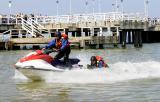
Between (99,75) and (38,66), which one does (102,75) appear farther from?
(38,66)

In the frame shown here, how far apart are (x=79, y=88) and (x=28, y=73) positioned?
213cm

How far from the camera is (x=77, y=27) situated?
54.1 metres

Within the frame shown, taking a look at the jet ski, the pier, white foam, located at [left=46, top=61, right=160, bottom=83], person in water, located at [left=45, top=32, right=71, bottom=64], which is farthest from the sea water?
the pier

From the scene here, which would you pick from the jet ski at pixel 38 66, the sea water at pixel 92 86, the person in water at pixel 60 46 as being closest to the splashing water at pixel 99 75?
the sea water at pixel 92 86

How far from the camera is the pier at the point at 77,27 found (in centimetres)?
4856

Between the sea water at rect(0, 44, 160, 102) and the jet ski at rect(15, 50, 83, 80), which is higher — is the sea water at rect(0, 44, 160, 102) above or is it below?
below

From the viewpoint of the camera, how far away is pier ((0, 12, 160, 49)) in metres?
48.6

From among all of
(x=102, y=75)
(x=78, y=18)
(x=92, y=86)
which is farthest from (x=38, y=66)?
(x=78, y=18)

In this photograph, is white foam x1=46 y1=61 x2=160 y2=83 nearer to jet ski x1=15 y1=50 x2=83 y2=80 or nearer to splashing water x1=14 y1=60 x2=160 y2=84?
splashing water x1=14 y1=60 x2=160 y2=84

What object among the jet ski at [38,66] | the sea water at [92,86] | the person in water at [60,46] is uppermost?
the person in water at [60,46]

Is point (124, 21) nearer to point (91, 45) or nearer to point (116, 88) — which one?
point (91, 45)

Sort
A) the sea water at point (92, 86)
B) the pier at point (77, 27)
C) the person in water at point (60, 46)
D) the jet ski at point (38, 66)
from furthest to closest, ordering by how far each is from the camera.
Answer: the pier at point (77, 27)
the person in water at point (60, 46)
the jet ski at point (38, 66)
the sea water at point (92, 86)

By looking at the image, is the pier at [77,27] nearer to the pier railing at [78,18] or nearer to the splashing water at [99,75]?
the pier railing at [78,18]

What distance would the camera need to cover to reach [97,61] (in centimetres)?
1764
